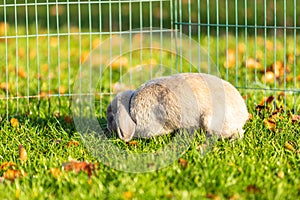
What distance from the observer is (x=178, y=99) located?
4121 mm

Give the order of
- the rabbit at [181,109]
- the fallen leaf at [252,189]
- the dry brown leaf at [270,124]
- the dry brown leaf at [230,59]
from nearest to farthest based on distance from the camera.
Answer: the fallen leaf at [252,189]
the rabbit at [181,109]
the dry brown leaf at [270,124]
the dry brown leaf at [230,59]

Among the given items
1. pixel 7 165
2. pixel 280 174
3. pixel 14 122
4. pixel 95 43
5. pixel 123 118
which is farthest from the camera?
pixel 95 43

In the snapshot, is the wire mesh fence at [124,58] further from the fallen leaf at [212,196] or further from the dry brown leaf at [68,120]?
the fallen leaf at [212,196]

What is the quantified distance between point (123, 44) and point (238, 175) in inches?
87.2

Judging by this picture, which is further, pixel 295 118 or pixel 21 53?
pixel 21 53

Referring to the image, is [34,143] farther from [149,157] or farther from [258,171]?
[258,171]

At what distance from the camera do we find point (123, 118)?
4.19 meters

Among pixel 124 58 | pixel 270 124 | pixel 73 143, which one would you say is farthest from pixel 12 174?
pixel 124 58

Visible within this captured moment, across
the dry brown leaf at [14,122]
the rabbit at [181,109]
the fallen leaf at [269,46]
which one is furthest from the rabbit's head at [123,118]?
the fallen leaf at [269,46]

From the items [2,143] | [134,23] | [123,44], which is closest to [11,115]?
[2,143]

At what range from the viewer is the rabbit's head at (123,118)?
4.19 meters

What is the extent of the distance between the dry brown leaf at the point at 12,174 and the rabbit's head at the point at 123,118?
777 millimetres

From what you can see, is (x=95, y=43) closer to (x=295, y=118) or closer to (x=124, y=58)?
(x=124, y=58)

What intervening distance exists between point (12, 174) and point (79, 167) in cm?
40
